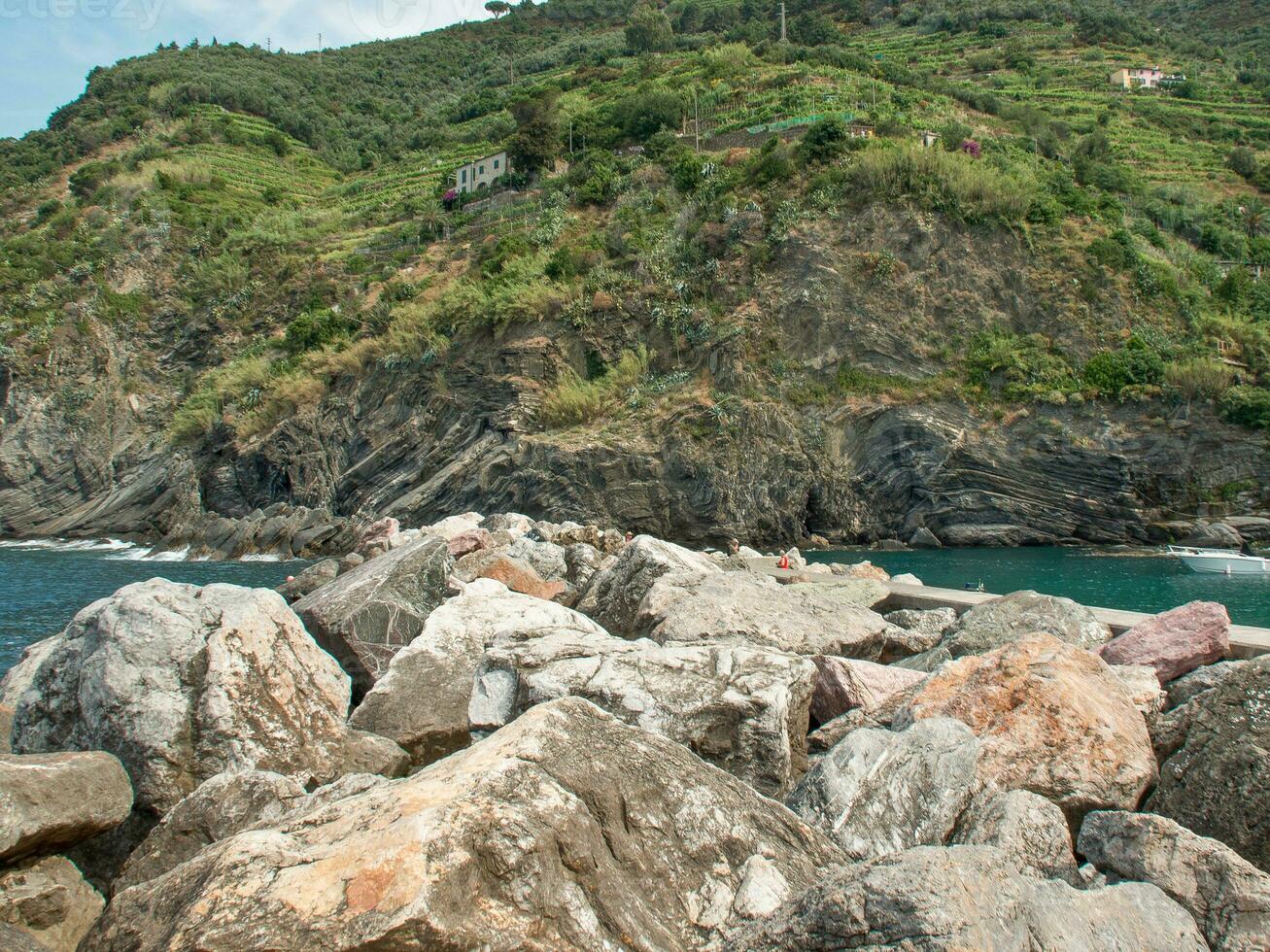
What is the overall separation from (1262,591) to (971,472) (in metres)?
12.9

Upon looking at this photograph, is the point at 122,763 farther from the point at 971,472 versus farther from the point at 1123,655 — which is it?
the point at 971,472

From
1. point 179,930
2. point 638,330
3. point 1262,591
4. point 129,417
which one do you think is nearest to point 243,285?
point 129,417

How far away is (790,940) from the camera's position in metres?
2.75

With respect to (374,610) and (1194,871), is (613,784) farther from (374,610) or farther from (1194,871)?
(374,610)

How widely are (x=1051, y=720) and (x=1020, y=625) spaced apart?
328cm

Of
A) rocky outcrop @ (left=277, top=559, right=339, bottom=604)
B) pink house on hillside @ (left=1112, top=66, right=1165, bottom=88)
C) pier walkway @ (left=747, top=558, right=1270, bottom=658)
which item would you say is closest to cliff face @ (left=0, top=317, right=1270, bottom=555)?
rocky outcrop @ (left=277, top=559, right=339, bottom=604)

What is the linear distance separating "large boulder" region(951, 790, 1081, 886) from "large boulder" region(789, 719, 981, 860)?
12 cm

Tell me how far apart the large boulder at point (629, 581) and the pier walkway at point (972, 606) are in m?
2.97

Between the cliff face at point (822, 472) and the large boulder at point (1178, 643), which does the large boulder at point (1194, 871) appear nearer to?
the large boulder at point (1178, 643)

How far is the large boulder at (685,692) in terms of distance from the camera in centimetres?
477

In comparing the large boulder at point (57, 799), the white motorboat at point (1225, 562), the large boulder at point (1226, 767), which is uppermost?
the large boulder at point (57, 799)

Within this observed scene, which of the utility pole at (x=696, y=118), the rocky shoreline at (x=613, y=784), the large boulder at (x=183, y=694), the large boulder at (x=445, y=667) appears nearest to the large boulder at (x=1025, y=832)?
the rocky shoreline at (x=613, y=784)

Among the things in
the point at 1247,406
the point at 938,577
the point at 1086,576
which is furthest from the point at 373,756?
the point at 1247,406

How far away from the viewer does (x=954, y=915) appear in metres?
2.51
